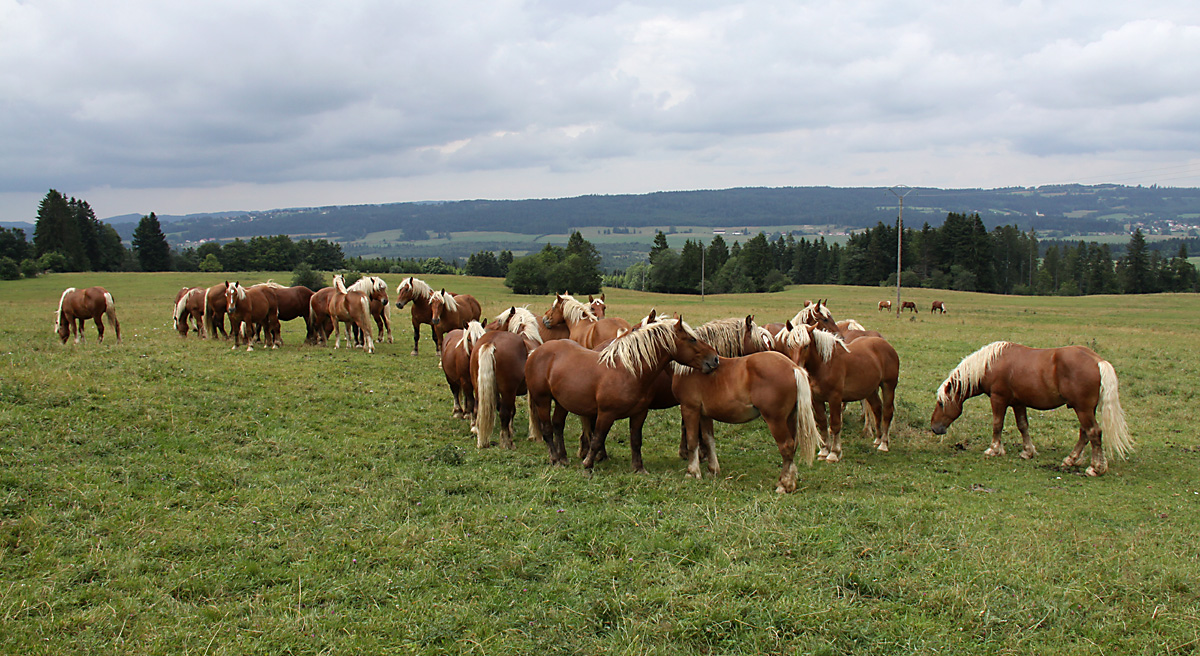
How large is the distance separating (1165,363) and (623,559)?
20685 millimetres

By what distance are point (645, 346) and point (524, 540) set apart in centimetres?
271

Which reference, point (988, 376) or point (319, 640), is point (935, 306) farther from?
point (319, 640)

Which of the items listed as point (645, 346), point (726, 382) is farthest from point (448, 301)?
point (726, 382)

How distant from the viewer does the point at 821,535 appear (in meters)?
5.82

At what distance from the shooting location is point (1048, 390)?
9.07 metres

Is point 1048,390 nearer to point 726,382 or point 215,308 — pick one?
point 726,382

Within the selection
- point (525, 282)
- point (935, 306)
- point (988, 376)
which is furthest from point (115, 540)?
point (525, 282)

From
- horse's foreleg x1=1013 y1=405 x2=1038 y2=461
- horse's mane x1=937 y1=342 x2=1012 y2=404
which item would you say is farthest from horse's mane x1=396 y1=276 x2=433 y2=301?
horse's foreleg x1=1013 y1=405 x2=1038 y2=461

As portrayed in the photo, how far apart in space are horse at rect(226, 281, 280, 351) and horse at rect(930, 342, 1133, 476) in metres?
14.7

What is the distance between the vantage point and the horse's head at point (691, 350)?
Result: 7465 mm

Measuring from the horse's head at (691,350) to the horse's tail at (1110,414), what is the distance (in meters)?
5.24

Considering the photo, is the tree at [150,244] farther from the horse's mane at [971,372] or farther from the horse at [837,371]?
the horse's mane at [971,372]

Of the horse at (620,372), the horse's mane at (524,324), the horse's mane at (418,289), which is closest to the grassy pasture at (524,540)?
the horse at (620,372)

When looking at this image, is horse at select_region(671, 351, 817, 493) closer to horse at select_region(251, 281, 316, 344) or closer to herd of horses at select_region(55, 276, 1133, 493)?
herd of horses at select_region(55, 276, 1133, 493)
